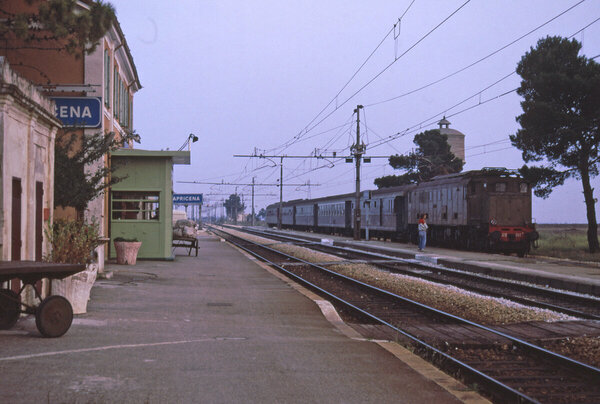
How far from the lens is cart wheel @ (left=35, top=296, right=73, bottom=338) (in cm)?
751

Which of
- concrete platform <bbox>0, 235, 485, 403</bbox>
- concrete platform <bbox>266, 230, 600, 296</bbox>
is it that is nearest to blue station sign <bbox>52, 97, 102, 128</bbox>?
concrete platform <bbox>0, 235, 485, 403</bbox>

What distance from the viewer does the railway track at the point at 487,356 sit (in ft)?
21.1

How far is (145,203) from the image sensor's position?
2177 cm

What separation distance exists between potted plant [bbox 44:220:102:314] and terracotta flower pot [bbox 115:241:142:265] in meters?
7.86

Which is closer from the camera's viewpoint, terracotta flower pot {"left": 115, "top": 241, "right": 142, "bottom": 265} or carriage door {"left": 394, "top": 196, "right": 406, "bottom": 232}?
terracotta flower pot {"left": 115, "top": 241, "right": 142, "bottom": 265}

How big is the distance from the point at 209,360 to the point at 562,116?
2832 cm

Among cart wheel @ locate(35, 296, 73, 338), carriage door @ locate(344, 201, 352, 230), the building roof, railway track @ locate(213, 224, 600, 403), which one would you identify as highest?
the building roof

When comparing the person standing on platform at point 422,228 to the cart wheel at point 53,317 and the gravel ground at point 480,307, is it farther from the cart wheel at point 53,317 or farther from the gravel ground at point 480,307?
the cart wheel at point 53,317

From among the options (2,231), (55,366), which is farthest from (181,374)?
(2,231)

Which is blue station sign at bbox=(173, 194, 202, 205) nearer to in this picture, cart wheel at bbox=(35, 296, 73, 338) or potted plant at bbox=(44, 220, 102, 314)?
potted plant at bbox=(44, 220, 102, 314)

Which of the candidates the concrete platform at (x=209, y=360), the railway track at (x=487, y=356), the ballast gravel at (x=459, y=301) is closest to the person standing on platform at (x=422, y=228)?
the ballast gravel at (x=459, y=301)

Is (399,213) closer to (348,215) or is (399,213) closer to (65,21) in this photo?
(348,215)

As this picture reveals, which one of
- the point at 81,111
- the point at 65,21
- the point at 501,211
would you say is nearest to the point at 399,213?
the point at 501,211

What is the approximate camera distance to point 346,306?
1270 cm
